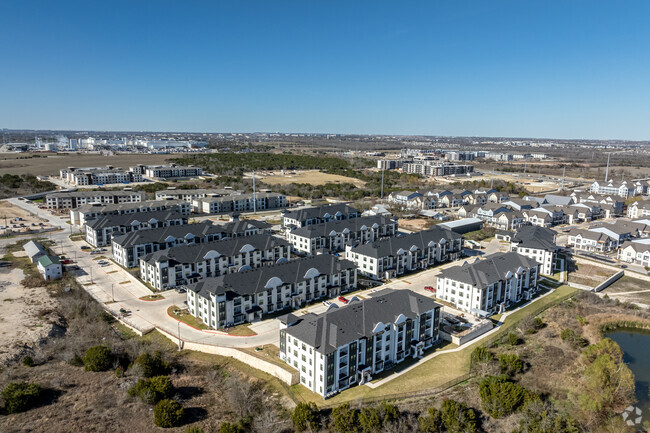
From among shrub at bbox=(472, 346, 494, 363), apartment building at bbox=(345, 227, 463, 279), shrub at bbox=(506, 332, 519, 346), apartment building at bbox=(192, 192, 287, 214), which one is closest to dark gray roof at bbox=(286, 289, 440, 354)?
shrub at bbox=(472, 346, 494, 363)

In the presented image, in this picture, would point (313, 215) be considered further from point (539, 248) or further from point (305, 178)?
point (305, 178)

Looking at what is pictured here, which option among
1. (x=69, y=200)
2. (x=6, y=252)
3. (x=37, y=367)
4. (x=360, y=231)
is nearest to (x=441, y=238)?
(x=360, y=231)

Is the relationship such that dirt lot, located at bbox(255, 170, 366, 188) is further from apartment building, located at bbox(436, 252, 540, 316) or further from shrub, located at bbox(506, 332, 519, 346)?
shrub, located at bbox(506, 332, 519, 346)

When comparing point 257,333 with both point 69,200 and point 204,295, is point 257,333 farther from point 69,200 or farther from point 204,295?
point 69,200

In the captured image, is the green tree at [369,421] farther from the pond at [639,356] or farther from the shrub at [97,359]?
the shrub at [97,359]

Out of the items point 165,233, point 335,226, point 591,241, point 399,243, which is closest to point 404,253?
point 399,243

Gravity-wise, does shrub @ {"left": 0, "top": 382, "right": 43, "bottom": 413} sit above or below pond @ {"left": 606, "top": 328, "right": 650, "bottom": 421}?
above
